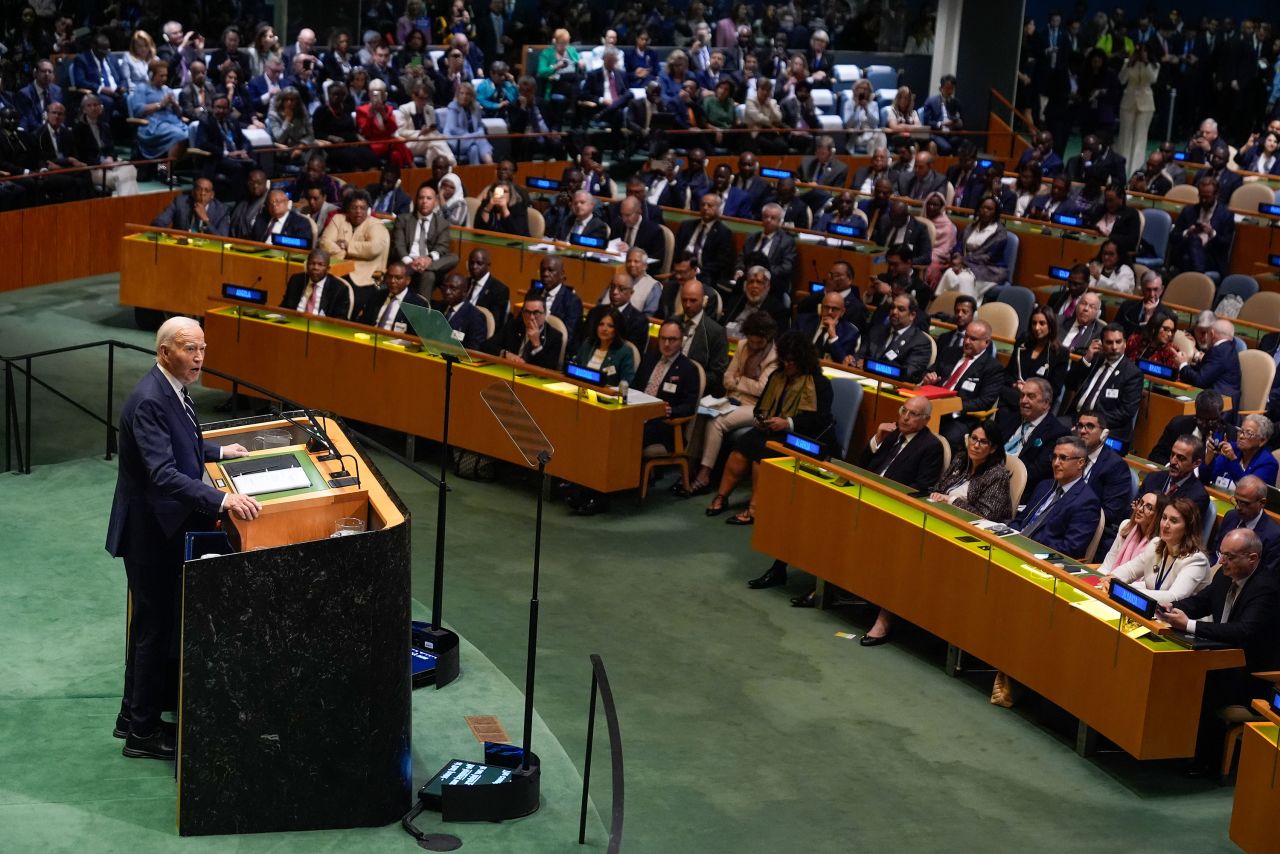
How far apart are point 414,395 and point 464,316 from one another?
70 cm

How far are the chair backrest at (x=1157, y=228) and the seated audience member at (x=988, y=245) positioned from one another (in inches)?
68.3

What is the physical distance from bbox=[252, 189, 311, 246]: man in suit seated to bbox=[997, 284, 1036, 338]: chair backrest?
16.3 feet

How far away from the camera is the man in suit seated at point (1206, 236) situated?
13.4 m

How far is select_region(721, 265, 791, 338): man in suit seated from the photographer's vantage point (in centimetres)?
1071

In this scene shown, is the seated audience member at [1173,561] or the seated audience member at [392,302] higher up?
the seated audience member at [392,302]

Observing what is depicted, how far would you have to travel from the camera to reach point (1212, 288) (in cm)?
1187

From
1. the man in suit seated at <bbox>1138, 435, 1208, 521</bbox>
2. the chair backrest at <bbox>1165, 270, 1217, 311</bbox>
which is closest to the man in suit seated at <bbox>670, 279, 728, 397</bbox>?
the man in suit seated at <bbox>1138, 435, 1208, 521</bbox>

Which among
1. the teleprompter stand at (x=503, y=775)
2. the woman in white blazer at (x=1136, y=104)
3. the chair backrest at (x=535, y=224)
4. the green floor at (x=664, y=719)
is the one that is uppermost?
the woman in white blazer at (x=1136, y=104)

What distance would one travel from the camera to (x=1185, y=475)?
23.7 feet

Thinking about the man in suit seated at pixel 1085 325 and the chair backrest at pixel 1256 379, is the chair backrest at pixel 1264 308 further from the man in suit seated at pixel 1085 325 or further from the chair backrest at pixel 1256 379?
the man in suit seated at pixel 1085 325

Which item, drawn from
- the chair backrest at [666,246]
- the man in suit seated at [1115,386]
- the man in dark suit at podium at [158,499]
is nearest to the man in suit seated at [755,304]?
the chair backrest at [666,246]

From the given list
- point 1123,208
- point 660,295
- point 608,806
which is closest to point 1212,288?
point 1123,208

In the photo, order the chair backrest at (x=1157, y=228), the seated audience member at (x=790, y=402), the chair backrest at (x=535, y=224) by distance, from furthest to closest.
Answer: the chair backrest at (x=1157, y=228) < the chair backrest at (x=535, y=224) < the seated audience member at (x=790, y=402)

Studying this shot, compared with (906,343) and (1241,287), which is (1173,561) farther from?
(1241,287)
